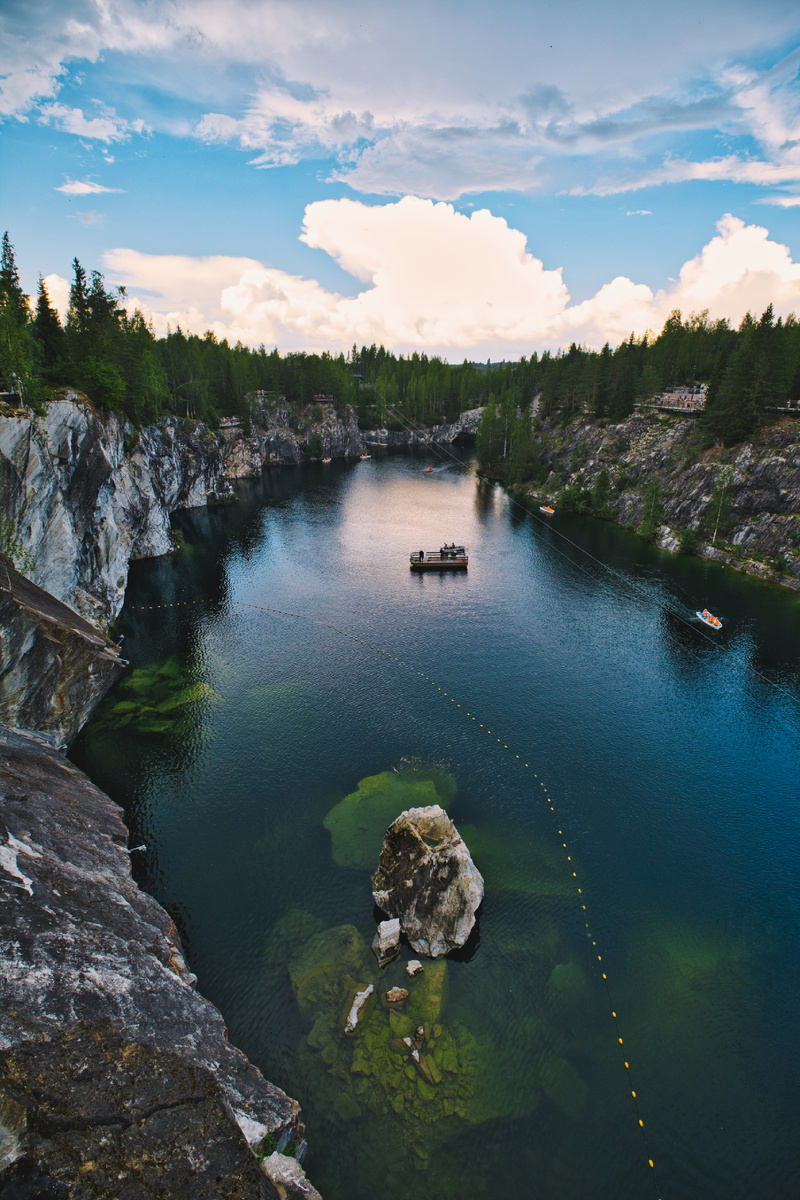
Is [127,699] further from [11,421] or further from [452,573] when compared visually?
[452,573]

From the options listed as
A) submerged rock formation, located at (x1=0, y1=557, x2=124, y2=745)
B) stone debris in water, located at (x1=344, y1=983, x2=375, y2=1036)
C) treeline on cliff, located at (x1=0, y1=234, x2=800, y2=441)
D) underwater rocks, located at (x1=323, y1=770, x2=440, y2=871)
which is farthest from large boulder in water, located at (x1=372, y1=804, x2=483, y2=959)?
treeline on cliff, located at (x1=0, y1=234, x2=800, y2=441)

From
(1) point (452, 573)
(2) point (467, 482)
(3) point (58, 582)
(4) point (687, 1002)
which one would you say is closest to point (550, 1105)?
(4) point (687, 1002)

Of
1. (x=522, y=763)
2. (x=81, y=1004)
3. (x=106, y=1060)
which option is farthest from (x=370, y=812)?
(x=106, y=1060)

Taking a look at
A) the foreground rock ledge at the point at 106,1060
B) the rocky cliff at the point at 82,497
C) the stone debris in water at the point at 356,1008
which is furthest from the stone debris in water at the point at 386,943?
the rocky cliff at the point at 82,497

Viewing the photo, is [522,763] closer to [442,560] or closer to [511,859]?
[511,859]

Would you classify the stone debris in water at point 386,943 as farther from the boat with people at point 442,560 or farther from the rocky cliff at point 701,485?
the rocky cliff at point 701,485
